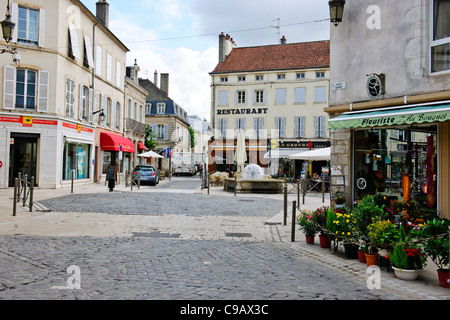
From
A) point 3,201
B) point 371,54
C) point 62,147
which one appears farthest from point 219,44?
point 371,54

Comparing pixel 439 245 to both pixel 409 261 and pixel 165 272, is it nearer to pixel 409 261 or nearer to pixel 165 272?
pixel 409 261

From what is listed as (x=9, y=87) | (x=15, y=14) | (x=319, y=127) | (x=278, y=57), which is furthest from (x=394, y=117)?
(x=278, y=57)

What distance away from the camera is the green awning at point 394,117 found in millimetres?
6340

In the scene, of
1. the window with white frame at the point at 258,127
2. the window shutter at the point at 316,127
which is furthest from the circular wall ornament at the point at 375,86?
the window with white frame at the point at 258,127

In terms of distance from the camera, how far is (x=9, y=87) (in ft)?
59.1

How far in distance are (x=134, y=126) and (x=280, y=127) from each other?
13.4 meters

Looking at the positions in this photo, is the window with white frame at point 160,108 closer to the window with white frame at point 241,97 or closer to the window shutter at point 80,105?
the window with white frame at point 241,97

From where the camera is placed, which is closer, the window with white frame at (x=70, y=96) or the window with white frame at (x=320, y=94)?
the window with white frame at (x=70, y=96)

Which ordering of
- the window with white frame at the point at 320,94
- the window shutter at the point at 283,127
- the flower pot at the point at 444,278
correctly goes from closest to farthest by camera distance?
the flower pot at the point at 444,278 → the window with white frame at the point at 320,94 → the window shutter at the point at 283,127

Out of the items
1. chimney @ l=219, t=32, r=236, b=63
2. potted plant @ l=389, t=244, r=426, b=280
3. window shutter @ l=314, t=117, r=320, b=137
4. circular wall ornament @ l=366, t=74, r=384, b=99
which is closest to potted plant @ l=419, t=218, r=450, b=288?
potted plant @ l=389, t=244, r=426, b=280

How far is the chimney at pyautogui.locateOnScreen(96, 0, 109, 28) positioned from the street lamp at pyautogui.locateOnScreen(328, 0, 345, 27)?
22.1 meters

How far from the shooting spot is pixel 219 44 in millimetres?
40562

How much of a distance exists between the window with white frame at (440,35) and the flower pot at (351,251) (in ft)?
11.8
